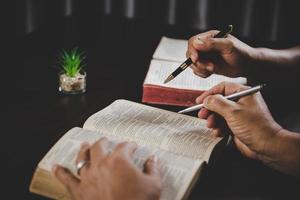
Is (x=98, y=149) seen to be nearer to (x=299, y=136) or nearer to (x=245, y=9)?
(x=299, y=136)

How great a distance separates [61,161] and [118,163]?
12cm

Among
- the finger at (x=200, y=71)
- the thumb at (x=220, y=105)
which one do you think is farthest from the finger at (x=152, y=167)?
the finger at (x=200, y=71)

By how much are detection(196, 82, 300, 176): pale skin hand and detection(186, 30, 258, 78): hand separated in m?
0.21

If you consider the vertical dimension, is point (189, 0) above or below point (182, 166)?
above

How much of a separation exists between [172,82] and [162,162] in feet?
1.27

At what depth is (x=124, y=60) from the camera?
4.28 ft

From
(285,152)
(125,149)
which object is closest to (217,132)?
(285,152)

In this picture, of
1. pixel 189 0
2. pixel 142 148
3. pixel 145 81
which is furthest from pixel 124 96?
pixel 189 0

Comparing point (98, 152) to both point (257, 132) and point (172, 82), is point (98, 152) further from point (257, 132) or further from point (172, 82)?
point (172, 82)

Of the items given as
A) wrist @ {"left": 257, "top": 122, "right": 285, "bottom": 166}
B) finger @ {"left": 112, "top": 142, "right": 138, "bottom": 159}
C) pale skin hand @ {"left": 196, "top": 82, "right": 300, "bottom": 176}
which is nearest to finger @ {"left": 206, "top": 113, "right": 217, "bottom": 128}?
pale skin hand @ {"left": 196, "top": 82, "right": 300, "bottom": 176}

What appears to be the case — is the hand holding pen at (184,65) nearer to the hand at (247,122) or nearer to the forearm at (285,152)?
the hand at (247,122)

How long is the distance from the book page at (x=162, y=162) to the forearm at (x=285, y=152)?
15 centimetres

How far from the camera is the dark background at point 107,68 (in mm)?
800

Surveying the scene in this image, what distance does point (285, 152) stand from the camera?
0.82 meters
